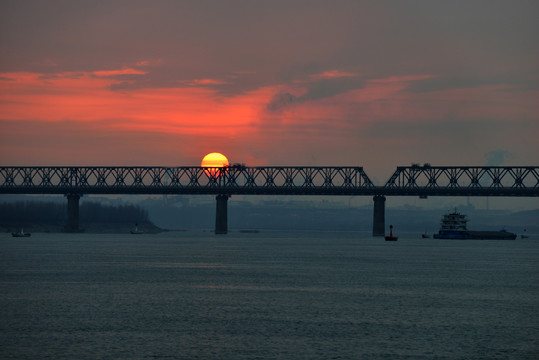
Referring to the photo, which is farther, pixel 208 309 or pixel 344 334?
pixel 208 309

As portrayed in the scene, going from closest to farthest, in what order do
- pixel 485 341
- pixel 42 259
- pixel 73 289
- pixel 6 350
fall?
1. pixel 6 350
2. pixel 485 341
3. pixel 73 289
4. pixel 42 259

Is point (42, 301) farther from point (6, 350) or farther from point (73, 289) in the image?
point (6, 350)

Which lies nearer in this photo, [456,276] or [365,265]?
[456,276]

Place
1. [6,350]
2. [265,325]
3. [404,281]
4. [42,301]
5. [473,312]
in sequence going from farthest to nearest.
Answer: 1. [404,281]
2. [42,301]
3. [473,312]
4. [265,325]
5. [6,350]

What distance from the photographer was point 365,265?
110m

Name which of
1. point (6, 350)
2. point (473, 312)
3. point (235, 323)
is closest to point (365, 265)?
point (473, 312)

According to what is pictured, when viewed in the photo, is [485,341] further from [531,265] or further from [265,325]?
[531,265]

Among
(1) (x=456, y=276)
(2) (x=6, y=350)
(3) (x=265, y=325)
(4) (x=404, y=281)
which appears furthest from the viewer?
(1) (x=456, y=276)

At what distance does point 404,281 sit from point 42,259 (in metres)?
56.7

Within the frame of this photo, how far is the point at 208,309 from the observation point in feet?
185

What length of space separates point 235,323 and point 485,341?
1436cm

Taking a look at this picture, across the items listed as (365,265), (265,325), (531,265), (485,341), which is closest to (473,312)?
(485,341)

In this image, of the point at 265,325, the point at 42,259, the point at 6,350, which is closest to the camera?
the point at 6,350

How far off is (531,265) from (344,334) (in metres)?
75.6
